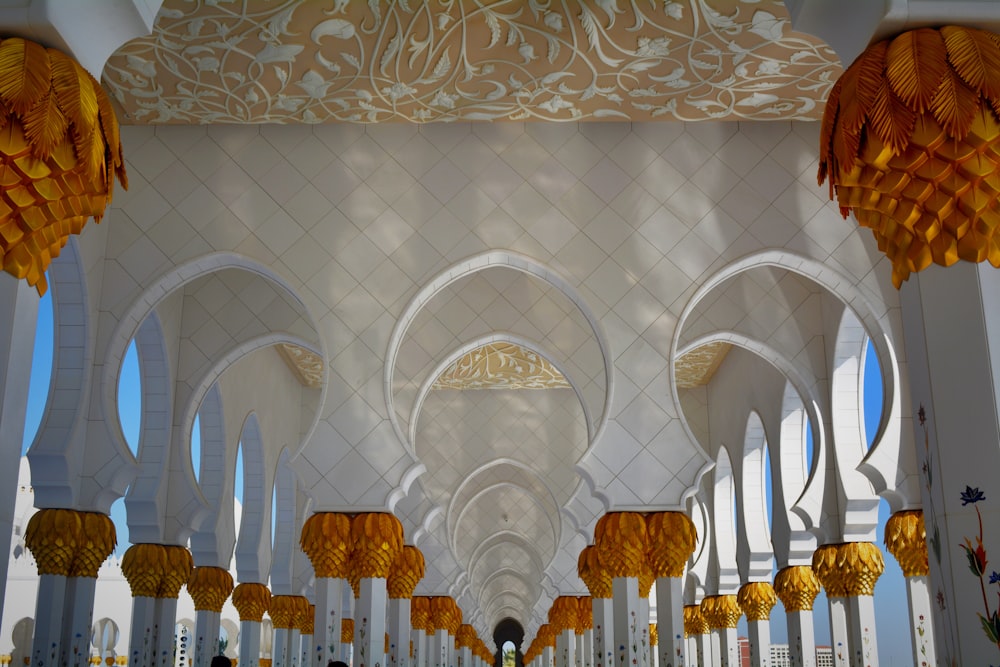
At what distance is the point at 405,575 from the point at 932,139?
1029 centimetres

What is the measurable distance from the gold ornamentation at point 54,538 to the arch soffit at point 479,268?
2790mm

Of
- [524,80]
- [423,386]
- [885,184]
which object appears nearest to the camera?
[885,184]

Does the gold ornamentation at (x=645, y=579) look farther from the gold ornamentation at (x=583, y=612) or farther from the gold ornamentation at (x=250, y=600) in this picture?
the gold ornamentation at (x=583, y=612)

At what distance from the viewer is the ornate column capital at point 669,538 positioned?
838 cm

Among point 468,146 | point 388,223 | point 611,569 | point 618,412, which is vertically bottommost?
point 611,569

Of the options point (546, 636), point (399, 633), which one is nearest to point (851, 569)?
point (399, 633)

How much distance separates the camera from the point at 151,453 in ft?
32.3

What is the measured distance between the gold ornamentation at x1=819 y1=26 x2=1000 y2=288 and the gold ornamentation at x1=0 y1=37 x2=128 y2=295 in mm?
2689

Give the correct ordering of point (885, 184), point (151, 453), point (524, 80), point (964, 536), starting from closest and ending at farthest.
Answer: point (964, 536), point (885, 184), point (524, 80), point (151, 453)

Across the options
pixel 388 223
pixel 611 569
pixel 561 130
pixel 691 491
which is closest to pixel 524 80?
pixel 561 130

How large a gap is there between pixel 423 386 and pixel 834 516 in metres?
4.41

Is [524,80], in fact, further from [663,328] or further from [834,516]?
[834,516]

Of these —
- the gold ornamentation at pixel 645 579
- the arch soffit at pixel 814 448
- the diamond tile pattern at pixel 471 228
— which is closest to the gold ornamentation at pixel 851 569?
the arch soffit at pixel 814 448

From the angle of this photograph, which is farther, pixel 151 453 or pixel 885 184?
pixel 151 453
